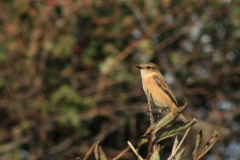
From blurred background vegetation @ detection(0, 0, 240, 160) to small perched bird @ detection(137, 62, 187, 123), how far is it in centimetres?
199

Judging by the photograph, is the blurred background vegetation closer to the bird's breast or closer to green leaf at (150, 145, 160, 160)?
the bird's breast

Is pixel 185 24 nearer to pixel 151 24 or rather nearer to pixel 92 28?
pixel 151 24

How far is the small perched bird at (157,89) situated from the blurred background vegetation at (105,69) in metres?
1.99

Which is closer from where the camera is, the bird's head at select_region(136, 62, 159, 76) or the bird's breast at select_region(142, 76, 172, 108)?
the bird's breast at select_region(142, 76, 172, 108)

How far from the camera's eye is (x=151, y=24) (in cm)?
662

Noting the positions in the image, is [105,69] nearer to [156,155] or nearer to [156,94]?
[156,94]

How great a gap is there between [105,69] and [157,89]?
220 cm

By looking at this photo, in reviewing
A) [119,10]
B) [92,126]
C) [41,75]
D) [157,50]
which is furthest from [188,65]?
[41,75]

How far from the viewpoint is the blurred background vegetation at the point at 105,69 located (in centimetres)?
621

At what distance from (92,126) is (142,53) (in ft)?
4.68

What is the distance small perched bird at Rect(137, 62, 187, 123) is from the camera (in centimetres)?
396

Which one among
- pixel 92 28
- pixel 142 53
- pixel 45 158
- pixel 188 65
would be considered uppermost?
pixel 92 28

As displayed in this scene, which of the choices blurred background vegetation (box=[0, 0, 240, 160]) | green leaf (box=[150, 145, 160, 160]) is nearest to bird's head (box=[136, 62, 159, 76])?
blurred background vegetation (box=[0, 0, 240, 160])

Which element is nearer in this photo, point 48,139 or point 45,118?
point 45,118
